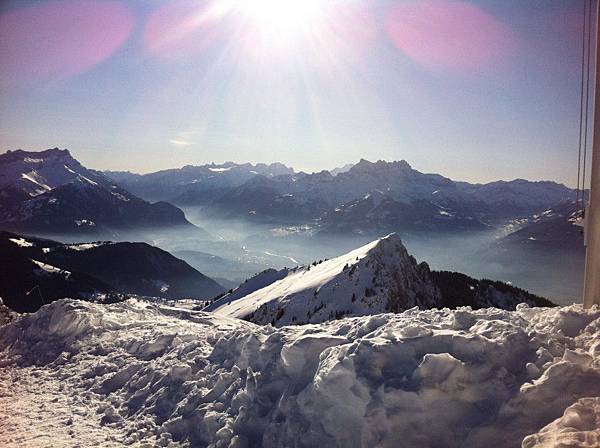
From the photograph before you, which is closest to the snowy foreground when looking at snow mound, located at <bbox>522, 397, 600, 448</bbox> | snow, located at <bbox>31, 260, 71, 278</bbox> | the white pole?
snow mound, located at <bbox>522, 397, 600, 448</bbox>

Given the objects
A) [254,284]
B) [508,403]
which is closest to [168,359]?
[508,403]

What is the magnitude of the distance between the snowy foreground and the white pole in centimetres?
156

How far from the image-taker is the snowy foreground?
7.03 metres

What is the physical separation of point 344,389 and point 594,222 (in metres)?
8.45

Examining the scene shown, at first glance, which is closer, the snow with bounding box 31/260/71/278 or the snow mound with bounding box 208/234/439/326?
the snow mound with bounding box 208/234/439/326

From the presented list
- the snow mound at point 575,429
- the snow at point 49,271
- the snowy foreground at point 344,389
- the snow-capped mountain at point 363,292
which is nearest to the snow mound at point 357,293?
the snow-capped mountain at point 363,292

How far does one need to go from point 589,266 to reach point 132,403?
42.8 ft

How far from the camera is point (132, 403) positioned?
38.3 feet

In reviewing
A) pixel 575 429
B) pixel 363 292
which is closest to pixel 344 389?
pixel 575 429

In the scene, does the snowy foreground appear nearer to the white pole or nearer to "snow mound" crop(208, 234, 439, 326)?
the white pole

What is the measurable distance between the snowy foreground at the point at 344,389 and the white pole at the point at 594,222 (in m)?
1.56

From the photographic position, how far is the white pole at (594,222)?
1130cm

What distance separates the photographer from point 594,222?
11531 mm

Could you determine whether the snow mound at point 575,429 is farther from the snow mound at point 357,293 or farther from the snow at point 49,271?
the snow at point 49,271
